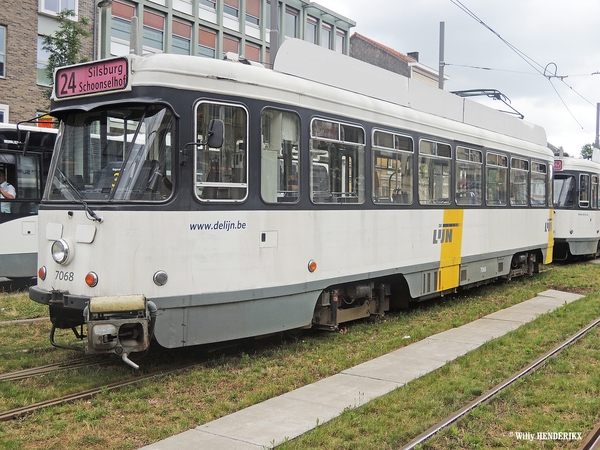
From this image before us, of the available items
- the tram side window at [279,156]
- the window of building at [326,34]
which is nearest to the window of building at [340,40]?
the window of building at [326,34]

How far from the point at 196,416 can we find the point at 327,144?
3.91 metres

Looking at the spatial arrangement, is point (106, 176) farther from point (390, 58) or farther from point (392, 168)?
point (390, 58)

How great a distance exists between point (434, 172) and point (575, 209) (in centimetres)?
1244

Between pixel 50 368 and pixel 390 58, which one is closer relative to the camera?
pixel 50 368

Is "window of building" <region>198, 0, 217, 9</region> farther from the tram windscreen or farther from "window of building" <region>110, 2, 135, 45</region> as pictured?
the tram windscreen

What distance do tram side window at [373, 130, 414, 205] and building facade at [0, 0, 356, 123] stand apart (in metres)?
6.37

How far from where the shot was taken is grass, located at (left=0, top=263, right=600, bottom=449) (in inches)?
206

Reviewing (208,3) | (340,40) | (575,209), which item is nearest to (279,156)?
(575,209)

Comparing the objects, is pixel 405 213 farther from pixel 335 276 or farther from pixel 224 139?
pixel 224 139

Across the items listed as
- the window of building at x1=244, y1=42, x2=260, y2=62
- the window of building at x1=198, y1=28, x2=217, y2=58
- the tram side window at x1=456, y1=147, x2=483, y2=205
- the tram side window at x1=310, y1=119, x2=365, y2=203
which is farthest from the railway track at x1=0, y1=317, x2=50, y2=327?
the window of building at x1=244, y1=42, x2=260, y2=62

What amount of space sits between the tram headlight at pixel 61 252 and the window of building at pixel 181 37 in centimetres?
2736

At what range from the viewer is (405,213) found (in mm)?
9984

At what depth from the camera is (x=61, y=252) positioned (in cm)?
664

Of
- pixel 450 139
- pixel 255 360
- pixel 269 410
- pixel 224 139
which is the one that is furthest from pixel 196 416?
pixel 450 139
